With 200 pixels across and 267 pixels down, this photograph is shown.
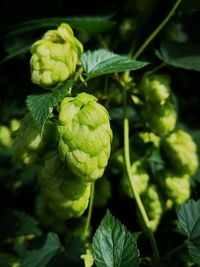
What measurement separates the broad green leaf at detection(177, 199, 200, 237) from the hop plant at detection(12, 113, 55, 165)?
1.45 ft

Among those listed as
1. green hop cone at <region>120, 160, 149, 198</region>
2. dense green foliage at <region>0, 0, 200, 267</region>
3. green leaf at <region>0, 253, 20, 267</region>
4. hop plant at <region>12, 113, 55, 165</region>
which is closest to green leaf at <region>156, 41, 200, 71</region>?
dense green foliage at <region>0, 0, 200, 267</region>

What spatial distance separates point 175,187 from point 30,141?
2.20 feet

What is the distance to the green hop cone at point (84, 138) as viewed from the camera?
1.40 m

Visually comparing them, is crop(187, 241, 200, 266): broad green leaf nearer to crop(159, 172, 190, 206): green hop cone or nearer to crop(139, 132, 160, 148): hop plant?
crop(159, 172, 190, 206): green hop cone

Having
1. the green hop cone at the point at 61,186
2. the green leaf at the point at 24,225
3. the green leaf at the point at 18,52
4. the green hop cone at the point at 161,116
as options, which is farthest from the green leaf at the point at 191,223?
the green leaf at the point at 18,52

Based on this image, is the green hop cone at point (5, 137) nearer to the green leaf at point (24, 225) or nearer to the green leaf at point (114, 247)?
the green leaf at point (24, 225)

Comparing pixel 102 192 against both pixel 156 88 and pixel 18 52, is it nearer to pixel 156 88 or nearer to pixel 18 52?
pixel 156 88

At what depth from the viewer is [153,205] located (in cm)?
201

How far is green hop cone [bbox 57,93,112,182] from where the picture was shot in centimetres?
140

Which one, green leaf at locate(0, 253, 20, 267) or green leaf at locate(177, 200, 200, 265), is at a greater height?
green leaf at locate(177, 200, 200, 265)

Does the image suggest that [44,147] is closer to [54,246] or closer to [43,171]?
[43,171]

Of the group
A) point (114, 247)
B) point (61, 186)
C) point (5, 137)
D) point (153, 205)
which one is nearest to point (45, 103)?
point (61, 186)

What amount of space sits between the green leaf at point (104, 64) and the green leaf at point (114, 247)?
16.7 inches

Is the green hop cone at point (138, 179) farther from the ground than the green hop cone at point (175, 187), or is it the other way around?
the green hop cone at point (138, 179)
